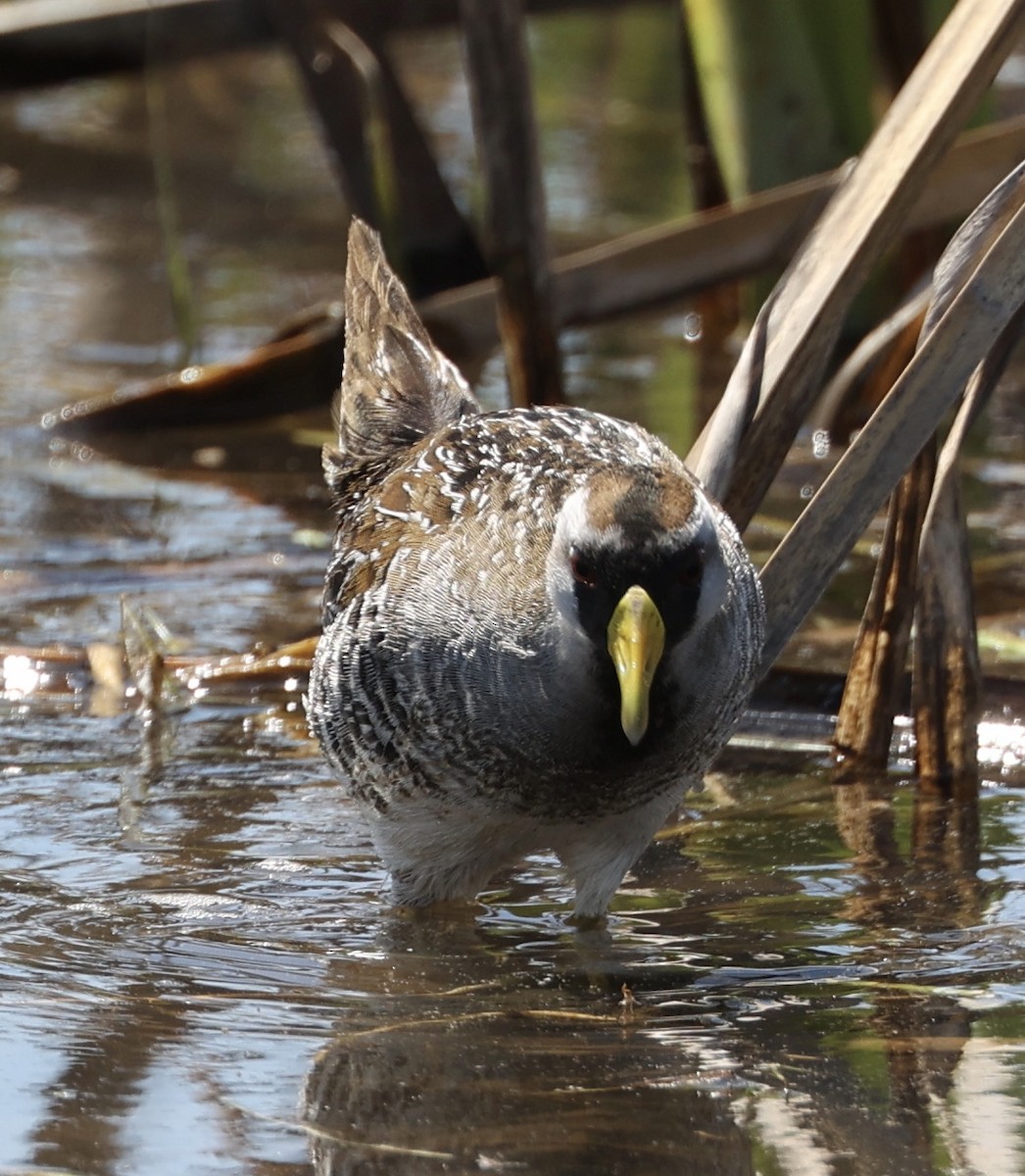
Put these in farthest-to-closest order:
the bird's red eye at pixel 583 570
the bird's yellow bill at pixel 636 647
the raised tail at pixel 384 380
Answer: the raised tail at pixel 384 380 → the bird's red eye at pixel 583 570 → the bird's yellow bill at pixel 636 647

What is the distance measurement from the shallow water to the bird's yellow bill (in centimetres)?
59

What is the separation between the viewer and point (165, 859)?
15.3ft

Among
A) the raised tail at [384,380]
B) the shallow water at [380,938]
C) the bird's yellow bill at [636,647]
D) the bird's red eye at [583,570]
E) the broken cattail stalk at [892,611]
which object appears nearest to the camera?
the shallow water at [380,938]

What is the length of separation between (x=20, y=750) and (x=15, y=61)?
6.69 meters

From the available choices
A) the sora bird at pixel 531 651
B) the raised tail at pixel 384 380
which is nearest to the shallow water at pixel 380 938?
the sora bird at pixel 531 651

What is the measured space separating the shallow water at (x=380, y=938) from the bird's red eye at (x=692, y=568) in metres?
0.78

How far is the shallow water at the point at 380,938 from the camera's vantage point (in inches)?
127

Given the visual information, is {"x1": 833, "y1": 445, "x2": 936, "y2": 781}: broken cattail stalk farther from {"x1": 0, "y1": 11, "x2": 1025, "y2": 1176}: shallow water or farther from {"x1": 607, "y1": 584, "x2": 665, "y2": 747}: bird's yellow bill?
{"x1": 607, "y1": 584, "x2": 665, "y2": 747}: bird's yellow bill

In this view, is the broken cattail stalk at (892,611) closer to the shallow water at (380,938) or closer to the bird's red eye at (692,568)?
the shallow water at (380,938)

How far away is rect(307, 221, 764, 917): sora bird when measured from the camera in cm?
379

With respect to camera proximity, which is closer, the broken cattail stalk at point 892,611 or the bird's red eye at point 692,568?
the bird's red eye at point 692,568

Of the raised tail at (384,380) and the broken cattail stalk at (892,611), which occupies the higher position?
the raised tail at (384,380)

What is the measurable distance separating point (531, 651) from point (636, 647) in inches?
17.6

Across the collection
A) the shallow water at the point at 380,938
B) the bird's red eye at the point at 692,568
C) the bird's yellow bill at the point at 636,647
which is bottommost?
the shallow water at the point at 380,938
